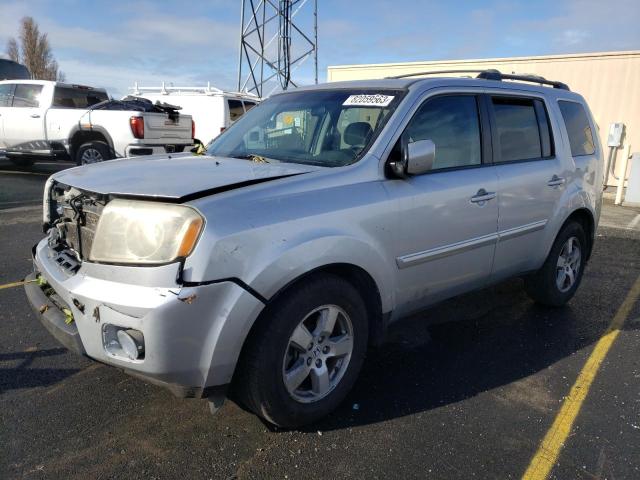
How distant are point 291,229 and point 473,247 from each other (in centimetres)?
155

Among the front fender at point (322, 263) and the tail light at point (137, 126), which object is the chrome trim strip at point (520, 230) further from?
the tail light at point (137, 126)

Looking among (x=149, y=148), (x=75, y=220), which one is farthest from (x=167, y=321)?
(x=149, y=148)

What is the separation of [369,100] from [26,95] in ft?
35.9

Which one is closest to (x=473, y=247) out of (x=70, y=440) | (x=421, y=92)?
(x=421, y=92)

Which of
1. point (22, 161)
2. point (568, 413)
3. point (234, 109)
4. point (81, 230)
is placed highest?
point (234, 109)

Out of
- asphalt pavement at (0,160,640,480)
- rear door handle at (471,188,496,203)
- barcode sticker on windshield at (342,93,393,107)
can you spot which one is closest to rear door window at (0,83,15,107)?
asphalt pavement at (0,160,640,480)

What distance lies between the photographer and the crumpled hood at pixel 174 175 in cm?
243

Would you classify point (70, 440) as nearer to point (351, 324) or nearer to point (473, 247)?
point (351, 324)

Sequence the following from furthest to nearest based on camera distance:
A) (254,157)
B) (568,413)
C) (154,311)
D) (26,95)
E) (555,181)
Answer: (26,95), (555,181), (254,157), (568,413), (154,311)

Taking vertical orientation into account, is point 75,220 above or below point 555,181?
below

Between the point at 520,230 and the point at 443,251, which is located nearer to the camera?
the point at 443,251

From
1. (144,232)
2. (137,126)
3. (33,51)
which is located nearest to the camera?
(144,232)

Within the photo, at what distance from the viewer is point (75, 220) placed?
275 cm

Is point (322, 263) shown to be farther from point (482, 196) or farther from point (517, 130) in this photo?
point (517, 130)
